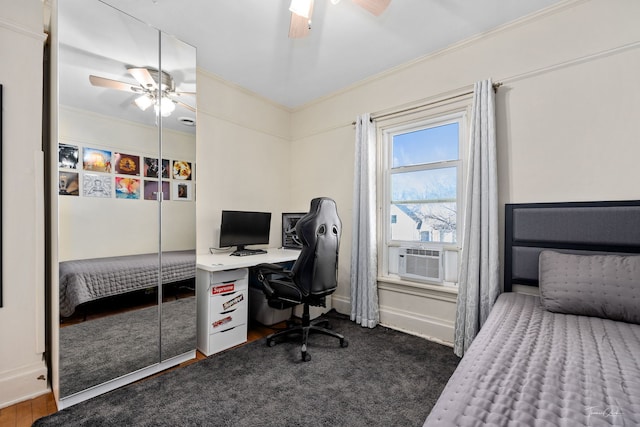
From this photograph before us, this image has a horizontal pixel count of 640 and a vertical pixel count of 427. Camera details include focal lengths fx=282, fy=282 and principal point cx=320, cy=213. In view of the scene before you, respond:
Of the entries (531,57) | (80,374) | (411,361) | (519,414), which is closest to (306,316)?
(411,361)

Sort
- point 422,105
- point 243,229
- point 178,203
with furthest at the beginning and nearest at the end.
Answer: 1. point 243,229
2. point 422,105
3. point 178,203

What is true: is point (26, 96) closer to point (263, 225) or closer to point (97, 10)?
point (97, 10)

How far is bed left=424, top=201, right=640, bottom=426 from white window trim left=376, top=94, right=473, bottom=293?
58cm

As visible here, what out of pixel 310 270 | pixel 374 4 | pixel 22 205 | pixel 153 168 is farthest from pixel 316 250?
pixel 22 205

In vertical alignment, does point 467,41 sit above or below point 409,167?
above

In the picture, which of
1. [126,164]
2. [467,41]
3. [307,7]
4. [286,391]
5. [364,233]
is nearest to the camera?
[307,7]

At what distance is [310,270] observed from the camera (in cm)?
234

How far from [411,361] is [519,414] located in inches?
63.3

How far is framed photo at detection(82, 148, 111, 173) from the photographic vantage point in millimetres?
1804

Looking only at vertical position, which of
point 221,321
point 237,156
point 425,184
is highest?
point 237,156

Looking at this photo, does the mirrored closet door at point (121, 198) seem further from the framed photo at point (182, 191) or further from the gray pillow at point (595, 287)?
the gray pillow at point (595, 287)

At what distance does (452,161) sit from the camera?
2.72 meters

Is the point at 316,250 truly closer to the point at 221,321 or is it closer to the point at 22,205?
the point at 221,321

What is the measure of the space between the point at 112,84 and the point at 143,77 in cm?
21
